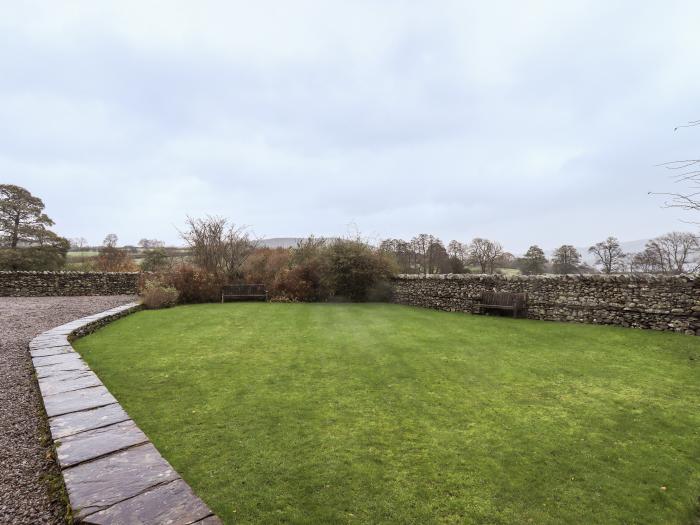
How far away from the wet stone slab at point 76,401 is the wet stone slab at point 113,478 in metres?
1.31

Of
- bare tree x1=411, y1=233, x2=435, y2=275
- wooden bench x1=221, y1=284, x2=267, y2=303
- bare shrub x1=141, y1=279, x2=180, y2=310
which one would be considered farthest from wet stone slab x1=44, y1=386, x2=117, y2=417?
bare tree x1=411, y1=233, x2=435, y2=275

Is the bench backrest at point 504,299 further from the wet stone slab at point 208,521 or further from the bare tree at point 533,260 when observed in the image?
the bare tree at point 533,260

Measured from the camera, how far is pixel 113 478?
2287 mm

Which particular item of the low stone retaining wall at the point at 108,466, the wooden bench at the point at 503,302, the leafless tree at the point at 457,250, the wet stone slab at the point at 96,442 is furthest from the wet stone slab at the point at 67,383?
the leafless tree at the point at 457,250

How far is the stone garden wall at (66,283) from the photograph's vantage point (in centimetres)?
1565

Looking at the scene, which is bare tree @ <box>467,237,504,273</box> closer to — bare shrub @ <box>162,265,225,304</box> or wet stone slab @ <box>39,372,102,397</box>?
bare shrub @ <box>162,265,225,304</box>

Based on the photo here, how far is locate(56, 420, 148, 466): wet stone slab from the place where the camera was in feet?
8.34

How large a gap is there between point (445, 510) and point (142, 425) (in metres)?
3.19

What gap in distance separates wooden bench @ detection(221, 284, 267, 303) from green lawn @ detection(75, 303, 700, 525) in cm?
849

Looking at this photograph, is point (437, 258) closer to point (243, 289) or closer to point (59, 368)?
point (243, 289)

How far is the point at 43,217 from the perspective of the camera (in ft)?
85.0

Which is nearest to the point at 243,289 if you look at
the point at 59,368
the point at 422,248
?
the point at 59,368

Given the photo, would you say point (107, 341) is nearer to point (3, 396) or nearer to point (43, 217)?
point (3, 396)

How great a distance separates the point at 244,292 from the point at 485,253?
68.6ft
